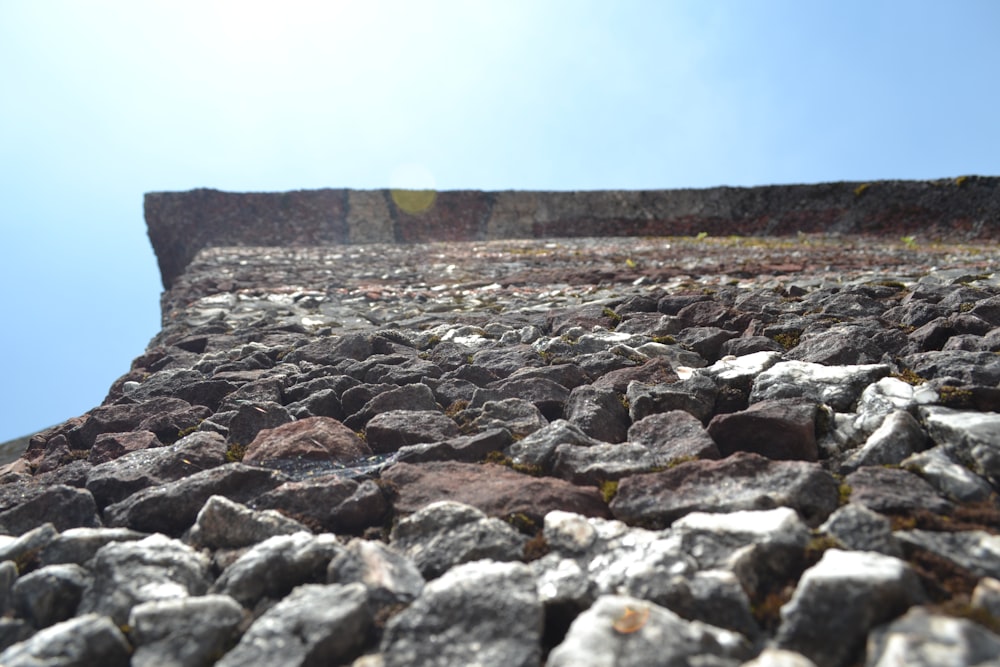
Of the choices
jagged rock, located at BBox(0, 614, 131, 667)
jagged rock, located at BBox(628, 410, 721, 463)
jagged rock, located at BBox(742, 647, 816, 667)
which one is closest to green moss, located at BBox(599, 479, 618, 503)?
jagged rock, located at BBox(628, 410, 721, 463)

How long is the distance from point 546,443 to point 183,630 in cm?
120

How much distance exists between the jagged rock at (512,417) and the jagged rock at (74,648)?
1.36 metres

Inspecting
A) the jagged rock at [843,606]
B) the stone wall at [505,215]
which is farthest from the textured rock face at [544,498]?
the stone wall at [505,215]

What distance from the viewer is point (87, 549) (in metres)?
1.91

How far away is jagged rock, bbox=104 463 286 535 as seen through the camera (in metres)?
2.13

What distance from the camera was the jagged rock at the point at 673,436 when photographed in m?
2.19

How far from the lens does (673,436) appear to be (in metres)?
2.33

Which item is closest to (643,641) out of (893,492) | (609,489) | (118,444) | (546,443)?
(609,489)

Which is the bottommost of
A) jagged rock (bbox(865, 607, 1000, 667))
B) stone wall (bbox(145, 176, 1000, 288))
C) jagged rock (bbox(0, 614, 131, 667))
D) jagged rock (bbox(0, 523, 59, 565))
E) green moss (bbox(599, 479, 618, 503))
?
jagged rock (bbox(0, 614, 131, 667))

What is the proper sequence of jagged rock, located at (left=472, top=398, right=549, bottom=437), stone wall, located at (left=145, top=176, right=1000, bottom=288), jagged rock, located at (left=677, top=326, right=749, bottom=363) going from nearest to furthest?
1. jagged rock, located at (left=472, top=398, right=549, bottom=437)
2. jagged rock, located at (left=677, top=326, right=749, bottom=363)
3. stone wall, located at (left=145, top=176, right=1000, bottom=288)

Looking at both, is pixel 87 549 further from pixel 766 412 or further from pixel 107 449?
pixel 766 412

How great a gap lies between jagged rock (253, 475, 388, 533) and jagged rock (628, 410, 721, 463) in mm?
862

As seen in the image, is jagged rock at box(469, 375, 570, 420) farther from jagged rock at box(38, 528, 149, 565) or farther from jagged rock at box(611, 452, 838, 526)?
jagged rock at box(38, 528, 149, 565)

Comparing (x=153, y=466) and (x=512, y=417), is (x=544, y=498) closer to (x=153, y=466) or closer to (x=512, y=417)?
(x=512, y=417)
